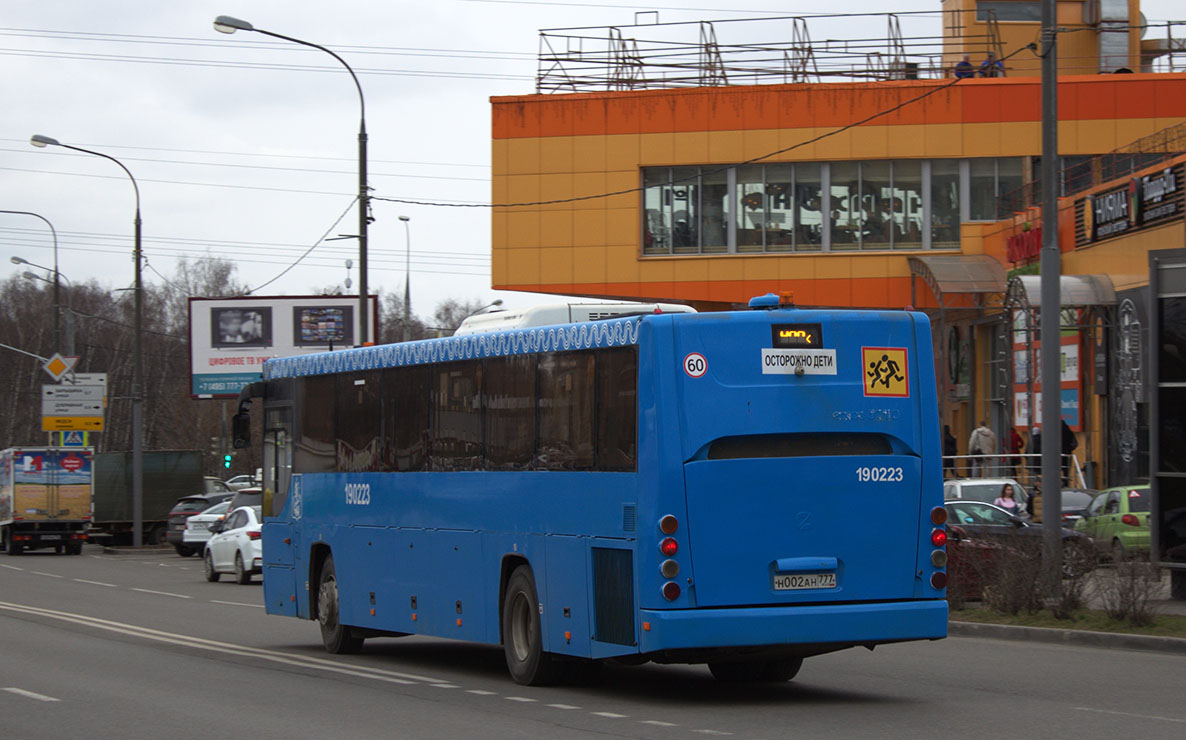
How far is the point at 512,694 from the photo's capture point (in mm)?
12383

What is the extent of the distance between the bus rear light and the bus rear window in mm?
785

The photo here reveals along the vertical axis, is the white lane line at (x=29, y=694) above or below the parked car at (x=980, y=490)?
below

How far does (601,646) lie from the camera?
11.6 m

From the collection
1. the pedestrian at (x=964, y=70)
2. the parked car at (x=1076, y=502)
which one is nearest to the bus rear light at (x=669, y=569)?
the parked car at (x=1076, y=502)

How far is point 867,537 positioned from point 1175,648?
5.41m

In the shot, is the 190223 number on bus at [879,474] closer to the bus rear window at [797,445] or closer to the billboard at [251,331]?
the bus rear window at [797,445]

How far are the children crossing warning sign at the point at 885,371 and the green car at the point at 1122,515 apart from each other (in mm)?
11799

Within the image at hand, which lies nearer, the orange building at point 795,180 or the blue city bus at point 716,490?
the blue city bus at point 716,490

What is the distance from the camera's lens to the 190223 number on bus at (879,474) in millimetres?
11453

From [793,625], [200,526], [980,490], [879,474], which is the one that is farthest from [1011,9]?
[793,625]

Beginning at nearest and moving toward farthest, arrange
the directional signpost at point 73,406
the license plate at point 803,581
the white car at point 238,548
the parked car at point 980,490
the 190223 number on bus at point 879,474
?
the license plate at point 803,581
the 190223 number on bus at point 879,474
the parked car at point 980,490
the white car at point 238,548
the directional signpost at point 73,406

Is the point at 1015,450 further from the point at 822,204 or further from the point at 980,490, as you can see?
the point at 822,204

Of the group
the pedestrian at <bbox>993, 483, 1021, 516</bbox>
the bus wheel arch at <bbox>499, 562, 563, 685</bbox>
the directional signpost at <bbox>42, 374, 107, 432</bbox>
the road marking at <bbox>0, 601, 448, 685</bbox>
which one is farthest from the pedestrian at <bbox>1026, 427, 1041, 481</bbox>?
the directional signpost at <bbox>42, 374, 107, 432</bbox>

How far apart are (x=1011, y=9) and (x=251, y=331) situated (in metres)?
26.6
